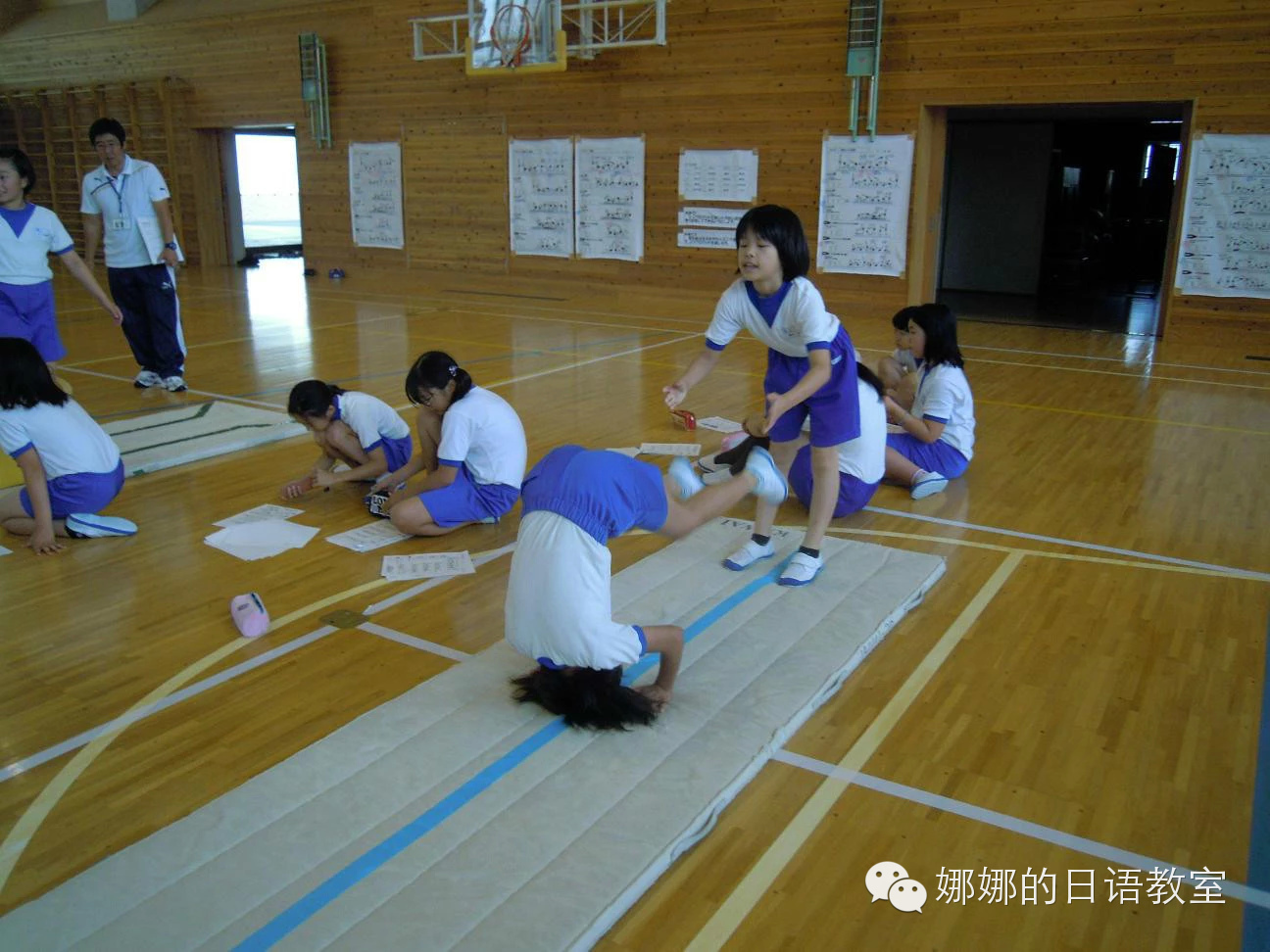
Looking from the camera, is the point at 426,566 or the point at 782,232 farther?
the point at 426,566

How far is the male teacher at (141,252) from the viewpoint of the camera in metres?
6.27

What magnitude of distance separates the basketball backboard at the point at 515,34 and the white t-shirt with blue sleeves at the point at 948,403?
711cm

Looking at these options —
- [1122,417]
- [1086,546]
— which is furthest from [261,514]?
[1122,417]

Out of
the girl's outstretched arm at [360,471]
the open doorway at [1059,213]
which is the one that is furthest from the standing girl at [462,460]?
the open doorway at [1059,213]

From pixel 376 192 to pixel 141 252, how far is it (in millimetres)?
7033

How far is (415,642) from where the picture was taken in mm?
2982

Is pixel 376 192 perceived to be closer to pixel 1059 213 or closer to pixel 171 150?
pixel 171 150

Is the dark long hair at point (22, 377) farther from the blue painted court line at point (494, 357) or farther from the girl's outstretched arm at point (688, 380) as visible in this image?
the blue painted court line at point (494, 357)

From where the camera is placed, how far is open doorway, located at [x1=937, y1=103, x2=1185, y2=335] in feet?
35.4

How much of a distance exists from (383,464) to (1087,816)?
3.07 metres

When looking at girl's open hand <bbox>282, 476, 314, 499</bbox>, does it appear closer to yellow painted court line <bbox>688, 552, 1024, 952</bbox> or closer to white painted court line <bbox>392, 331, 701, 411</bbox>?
white painted court line <bbox>392, 331, 701, 411</bbox>

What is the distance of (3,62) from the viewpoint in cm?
1641

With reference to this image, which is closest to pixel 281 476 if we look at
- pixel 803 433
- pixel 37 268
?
pixel 37 268

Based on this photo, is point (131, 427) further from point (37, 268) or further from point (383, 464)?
point (383, 464)
